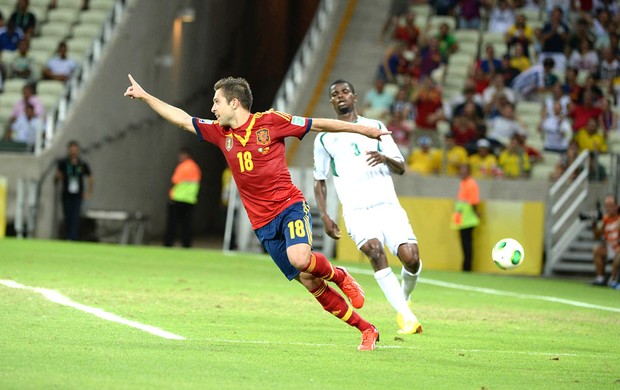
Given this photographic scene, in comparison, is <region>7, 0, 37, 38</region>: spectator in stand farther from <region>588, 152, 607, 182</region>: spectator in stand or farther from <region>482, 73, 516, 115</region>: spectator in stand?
<region>588, 152, 607, 182</region>: spectator in stand

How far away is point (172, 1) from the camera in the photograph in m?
32.1

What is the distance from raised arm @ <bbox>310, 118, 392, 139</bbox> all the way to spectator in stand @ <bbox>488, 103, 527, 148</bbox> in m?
16.7

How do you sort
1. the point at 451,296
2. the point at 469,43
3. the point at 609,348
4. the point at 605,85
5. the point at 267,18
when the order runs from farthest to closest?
the point at 267,18 < the point at 469,43 < the point at 605,85 < the point at 451,296 < the point at 609,348

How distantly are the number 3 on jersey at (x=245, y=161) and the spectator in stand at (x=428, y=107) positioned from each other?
1737cm

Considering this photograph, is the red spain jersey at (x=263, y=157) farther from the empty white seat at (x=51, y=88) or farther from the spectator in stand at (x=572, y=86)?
the empty white seat at (x=51, y=88)

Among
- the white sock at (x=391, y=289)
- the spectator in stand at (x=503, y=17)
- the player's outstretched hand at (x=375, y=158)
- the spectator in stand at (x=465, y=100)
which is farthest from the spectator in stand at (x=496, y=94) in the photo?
the player's outstretched hand at (x=375, y=158)

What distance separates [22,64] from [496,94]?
451 inches

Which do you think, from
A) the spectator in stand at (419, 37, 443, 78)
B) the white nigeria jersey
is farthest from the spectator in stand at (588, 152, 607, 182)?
the white nigeria jersey

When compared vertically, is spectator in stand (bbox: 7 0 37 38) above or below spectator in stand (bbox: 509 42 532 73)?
above

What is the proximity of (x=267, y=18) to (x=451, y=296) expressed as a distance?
837 inches

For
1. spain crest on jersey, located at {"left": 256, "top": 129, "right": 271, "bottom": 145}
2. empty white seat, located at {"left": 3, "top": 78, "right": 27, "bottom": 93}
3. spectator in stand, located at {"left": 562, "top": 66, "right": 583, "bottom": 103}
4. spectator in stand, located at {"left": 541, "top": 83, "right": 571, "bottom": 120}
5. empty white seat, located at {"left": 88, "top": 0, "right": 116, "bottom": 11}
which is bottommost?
spain crest on jersey, located at {"left": 256, "top": 129, "right": 271, "bottom": 145}

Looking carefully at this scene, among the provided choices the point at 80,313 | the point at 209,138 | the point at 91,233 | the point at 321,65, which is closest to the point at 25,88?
the point at 91,233

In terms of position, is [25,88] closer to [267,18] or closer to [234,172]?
[267,18]

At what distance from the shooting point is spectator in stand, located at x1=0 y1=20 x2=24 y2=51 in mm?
31233
